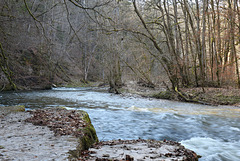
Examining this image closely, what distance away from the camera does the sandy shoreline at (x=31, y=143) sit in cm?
281

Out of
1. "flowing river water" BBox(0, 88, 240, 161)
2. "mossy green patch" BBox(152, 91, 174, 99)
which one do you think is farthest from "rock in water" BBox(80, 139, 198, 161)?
"mossy green patch" BBox(152, 91, 174, 99)

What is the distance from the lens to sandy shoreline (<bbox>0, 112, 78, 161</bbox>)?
111 inches

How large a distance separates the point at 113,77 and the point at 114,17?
5.34 meters

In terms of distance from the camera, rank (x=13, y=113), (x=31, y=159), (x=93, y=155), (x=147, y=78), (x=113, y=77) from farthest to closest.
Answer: (x=113, y=77), (x=147, y=78), (x=13, y=113), (x=93, y=155), (x=31, y=159)

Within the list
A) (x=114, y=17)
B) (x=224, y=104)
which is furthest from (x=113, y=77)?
(x=224, y=104)

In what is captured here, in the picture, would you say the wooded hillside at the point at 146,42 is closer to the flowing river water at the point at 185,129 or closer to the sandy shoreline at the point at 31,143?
the flowing river water at the point at 185,129

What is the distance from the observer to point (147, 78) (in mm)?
17625

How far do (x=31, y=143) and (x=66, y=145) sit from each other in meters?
0.56

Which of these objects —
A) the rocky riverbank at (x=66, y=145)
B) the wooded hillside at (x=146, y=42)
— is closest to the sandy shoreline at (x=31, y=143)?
the rocky riverbank at (x=66, y=145)

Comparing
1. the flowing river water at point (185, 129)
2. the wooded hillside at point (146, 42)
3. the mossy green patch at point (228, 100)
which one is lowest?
the flowing river water at point (185, 129)

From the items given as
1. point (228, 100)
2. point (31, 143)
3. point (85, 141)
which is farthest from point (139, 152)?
point (228, 100)

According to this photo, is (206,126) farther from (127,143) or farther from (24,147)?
(24,147)

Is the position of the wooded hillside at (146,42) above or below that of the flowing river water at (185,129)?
above

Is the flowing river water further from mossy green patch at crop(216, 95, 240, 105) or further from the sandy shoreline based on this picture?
mossy green patch at crop(216, 95, 240, 105)
